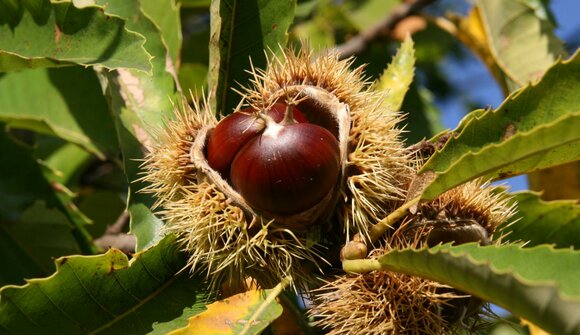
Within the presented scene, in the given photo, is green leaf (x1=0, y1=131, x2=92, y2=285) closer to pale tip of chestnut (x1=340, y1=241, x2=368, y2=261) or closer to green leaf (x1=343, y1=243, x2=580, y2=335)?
pale tip of chestnut (x1=340, y1=241, x2=368, y2=261)

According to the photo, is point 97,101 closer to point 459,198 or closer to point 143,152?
point 143,152

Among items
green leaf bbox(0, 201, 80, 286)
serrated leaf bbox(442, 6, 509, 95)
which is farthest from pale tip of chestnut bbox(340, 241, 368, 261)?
serrated leaf bbox(442, 6, 509, 95)

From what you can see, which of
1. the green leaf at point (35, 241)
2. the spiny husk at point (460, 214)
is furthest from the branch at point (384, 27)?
the spiny husk at point (460, 214)

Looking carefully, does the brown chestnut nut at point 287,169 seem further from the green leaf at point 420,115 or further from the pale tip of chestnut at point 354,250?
the green leaf at point 420,115

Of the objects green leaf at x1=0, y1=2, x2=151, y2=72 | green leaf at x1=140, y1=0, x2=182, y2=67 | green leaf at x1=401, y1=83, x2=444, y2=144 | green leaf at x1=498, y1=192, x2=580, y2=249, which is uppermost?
green leaf at x1=0, y1=2, x2=151, y2=72

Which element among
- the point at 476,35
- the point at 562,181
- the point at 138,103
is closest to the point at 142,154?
the point at 138,103

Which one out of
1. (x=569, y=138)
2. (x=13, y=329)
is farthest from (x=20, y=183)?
(x=569, y=138)
